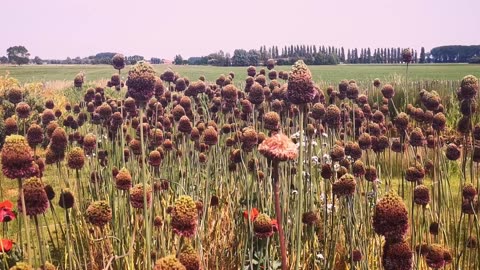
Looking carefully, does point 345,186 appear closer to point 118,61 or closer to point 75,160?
point 75,160

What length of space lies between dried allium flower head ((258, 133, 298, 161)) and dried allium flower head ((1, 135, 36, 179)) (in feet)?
2.92

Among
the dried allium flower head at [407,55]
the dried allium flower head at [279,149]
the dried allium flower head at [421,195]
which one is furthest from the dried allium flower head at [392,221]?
the dried allium flower head at [407,55]

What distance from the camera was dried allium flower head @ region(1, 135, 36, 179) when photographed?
176 cm

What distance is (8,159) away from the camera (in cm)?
177

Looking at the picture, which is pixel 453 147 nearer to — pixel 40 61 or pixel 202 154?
pixel 202 154

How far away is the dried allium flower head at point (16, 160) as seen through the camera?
1758mm

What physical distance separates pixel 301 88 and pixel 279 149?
1.28ft

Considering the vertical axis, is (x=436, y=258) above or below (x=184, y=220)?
below

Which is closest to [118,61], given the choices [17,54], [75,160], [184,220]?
[75,160]

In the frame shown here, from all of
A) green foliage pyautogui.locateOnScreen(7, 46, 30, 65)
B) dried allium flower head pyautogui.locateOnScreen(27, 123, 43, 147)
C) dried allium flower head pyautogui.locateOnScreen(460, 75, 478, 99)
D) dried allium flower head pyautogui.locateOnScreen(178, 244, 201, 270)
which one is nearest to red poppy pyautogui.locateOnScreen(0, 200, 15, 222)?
dried allium flower head pyautogui.locateOnScreen(27, 123, 43, 147)

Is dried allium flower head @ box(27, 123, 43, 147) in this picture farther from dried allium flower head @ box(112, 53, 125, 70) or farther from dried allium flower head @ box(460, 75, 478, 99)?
dried allium flower head @ box(460, 75, 478, 99)

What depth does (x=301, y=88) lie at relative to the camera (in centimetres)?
197

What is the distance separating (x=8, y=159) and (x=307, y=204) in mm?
2326

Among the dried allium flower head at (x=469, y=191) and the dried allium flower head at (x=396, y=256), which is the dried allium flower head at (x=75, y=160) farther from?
the dried allium flower head at (x=469, y=191)
